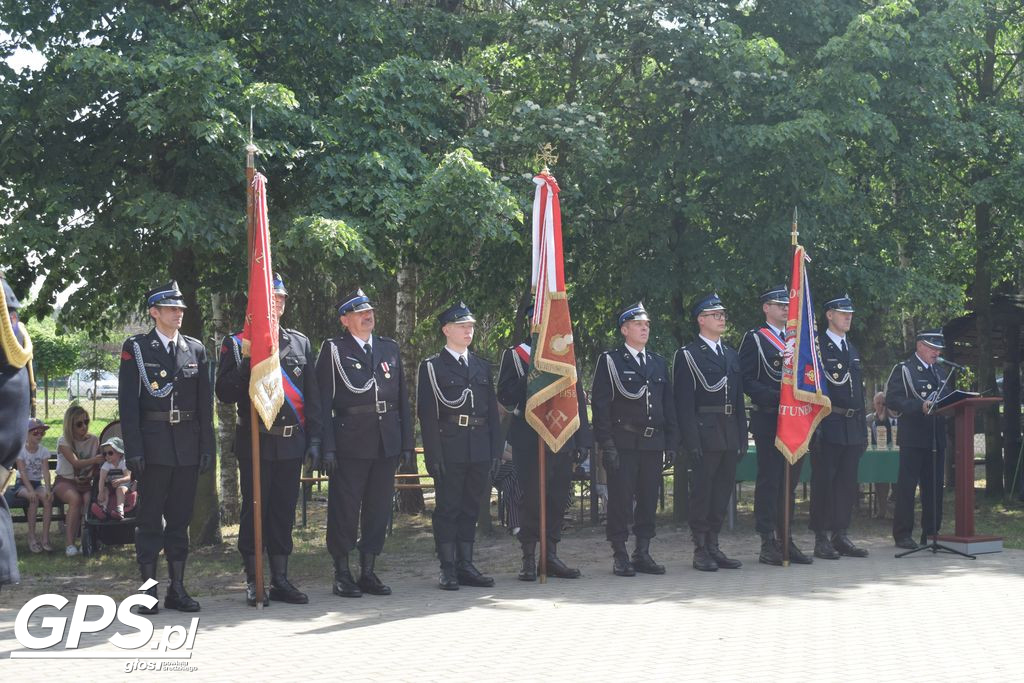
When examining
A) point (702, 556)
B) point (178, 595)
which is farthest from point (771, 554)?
point (178, 595)

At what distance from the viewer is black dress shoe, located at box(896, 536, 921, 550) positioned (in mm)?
11258

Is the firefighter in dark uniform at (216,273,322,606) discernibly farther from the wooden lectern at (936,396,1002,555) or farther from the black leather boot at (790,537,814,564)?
the wooden lectern at (936,396,1002,555)

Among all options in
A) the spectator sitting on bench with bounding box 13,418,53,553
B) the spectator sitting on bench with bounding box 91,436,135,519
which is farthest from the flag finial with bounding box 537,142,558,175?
the spectator sitting on bench with bounding box 13,418,53,553

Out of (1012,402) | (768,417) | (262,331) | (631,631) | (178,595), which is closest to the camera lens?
(631,631)

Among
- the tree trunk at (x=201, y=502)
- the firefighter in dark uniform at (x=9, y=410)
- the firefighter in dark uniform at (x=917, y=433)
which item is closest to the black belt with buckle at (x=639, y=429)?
the firefighter in dark uniform at (x=917, y=433)

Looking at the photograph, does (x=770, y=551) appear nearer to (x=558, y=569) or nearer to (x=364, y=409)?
(x=558, y=569)

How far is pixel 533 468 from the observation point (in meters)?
9.72

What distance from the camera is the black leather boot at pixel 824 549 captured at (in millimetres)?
10680

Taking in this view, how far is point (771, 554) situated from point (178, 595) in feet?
15.8

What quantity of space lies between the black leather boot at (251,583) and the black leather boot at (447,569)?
4.25 feet

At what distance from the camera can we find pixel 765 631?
7488 mm

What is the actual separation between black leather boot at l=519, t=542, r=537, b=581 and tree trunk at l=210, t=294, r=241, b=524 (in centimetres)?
446

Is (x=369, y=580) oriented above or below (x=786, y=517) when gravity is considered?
below

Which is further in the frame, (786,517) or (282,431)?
(786,517)
